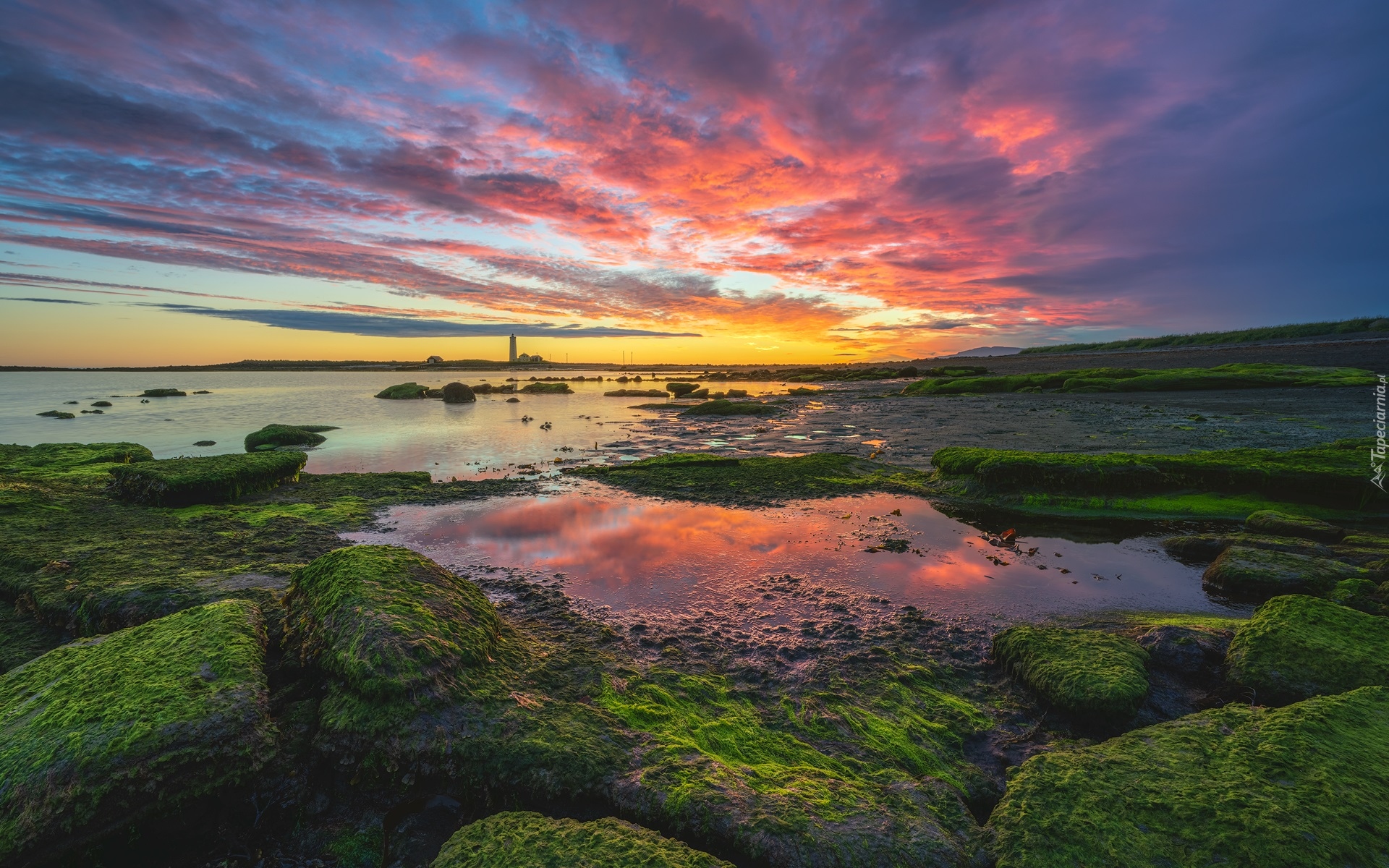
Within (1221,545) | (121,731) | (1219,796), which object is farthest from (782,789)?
(1221,545)

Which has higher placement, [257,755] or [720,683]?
[257,755]

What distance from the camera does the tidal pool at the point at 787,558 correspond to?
6957mm

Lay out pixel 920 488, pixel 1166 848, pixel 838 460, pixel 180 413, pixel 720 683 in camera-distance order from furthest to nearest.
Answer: pixel 180 413 < pixel 838 460 < pixel 920 488 < pixel 720 683 < pixel 1166 848

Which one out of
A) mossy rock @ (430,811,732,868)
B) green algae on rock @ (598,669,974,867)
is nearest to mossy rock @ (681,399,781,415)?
green algae on rock @ (598,669,974,867)

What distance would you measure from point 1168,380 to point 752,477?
36003 millimetres

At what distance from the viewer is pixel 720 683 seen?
5.10 meters

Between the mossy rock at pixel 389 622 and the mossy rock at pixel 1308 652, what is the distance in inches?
268

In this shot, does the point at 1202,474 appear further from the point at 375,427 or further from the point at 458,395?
the point at 458,395

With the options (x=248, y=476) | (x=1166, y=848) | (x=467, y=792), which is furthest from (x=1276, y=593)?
(x=248, y=476)

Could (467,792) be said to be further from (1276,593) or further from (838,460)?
(838,460)

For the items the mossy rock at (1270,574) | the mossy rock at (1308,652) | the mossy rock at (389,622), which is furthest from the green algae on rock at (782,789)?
the mossy rock at (1270,574)

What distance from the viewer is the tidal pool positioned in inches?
274

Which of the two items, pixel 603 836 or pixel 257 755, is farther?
pixel 257 755

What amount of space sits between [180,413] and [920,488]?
1695 inches
